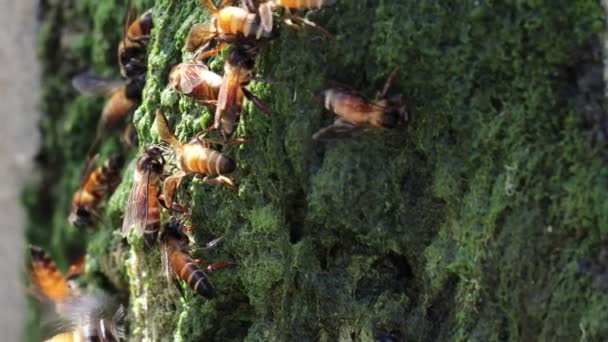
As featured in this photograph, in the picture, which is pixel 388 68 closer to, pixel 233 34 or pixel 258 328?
pixel 233 34

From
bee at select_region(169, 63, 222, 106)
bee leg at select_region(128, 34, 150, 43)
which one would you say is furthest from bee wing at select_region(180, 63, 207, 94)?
bee leg at select_region(128, 34, 150, 43)

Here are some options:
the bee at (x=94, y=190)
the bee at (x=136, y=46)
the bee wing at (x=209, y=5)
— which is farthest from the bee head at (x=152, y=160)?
the bee at (x=94, y=190)

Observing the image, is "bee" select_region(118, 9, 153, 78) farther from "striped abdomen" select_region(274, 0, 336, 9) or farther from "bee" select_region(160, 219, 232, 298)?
"striped abdomen" select_region(274, 0, 336, 9)


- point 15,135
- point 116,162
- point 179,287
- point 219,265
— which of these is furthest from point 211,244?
point 15,135

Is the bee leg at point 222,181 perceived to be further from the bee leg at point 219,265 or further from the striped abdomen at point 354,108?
the striped abdomen at point 354,108

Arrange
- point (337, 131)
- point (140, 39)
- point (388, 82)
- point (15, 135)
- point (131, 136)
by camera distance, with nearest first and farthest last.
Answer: point (388, 82) < point (337, 131) < point (140, 39) < point (131, 136) < point (15, 135)

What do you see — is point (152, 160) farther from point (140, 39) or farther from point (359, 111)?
point (359, 111)
